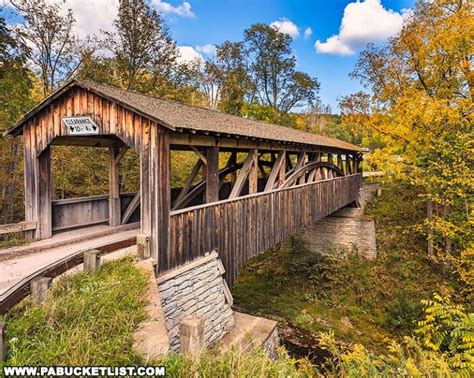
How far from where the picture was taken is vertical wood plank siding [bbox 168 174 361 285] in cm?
575

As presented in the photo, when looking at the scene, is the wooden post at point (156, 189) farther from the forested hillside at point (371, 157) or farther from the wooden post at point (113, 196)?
the forested hillside at point (371, 157)

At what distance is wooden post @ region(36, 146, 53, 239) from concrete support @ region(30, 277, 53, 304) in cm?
395

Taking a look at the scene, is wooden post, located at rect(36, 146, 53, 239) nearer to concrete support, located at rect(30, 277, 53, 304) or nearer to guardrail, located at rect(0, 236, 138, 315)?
guardrail, located at rect(0, 236, 138, 315)

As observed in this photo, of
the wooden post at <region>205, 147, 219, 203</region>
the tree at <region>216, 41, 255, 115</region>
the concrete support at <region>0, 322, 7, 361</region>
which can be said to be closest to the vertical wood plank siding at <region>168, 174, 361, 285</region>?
the wooden post at <region>205, 147, 219, 203</region>

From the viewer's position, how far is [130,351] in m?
2.87

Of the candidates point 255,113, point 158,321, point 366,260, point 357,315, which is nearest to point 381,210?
point 366,260

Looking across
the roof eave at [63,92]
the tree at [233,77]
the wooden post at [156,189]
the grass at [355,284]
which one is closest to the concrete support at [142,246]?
the wooden post at [156,189]

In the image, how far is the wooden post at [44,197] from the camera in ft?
22.1

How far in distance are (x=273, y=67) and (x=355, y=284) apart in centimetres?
2218

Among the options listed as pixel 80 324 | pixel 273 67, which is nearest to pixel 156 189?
pixel 80 324

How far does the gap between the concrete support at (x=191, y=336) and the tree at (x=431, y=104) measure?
9.37m

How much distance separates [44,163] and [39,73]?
389 inches

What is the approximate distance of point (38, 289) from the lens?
3293 mm

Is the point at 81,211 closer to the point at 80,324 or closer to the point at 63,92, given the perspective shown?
the point at 63,92
